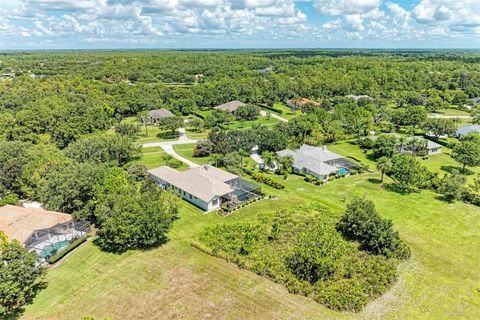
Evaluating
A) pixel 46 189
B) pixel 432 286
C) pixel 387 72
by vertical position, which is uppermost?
pixel 387 72

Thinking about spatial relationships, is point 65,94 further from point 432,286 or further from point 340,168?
point 432,286

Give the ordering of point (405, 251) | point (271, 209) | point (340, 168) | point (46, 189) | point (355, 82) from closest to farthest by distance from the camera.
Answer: point (405, 251) < point (46, 189) < point (271, 209) < point (340, 168) < point (355, 82)

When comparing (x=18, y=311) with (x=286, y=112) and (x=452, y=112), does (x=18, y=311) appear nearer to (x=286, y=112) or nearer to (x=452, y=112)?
(x=286, y=112)

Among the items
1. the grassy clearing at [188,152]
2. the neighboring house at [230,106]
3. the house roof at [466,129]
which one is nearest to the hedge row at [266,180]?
the grassy clearing at [188,152]

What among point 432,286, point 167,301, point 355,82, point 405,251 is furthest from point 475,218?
point 355,82

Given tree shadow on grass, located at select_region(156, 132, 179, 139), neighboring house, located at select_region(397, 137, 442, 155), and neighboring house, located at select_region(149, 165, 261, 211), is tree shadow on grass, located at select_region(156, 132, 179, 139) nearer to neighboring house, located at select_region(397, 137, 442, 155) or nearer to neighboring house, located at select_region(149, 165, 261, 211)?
neighboring house, located at select_region(149, 165, 261, 211)

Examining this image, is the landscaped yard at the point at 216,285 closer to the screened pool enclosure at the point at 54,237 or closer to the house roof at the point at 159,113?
the screened pool enclosure at the point at 54,237
